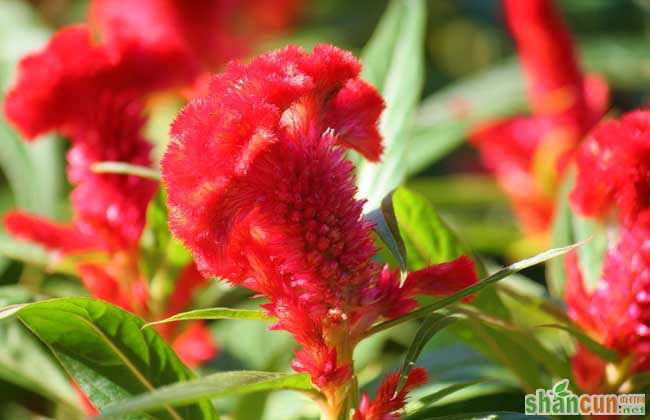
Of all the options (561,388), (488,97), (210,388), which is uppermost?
(488,97)

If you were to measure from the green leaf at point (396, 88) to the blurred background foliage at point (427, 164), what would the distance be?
0.90 ft

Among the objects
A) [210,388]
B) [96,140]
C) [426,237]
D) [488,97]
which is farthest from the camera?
[488,97]

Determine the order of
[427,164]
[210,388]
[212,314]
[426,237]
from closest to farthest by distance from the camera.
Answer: [210,388], [212,314], [426,237], [427,164]

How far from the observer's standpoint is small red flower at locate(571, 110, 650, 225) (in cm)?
108

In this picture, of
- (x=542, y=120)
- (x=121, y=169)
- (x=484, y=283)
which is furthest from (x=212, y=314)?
(x=542, y=120)

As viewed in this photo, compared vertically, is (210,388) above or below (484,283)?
below

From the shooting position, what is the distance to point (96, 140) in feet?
4.46

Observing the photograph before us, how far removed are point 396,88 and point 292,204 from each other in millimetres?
574

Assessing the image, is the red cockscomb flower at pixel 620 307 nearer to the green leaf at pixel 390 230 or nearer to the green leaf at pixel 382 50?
the green leaf at pixel 390 230

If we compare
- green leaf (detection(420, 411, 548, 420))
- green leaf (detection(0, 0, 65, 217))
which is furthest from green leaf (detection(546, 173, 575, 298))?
green leaf (detection(0, 0, 65, 217))

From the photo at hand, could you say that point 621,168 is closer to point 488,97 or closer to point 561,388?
point 561,388

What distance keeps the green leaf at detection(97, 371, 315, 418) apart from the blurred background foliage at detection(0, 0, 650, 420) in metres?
0.38

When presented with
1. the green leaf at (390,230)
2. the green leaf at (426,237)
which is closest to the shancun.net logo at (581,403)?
the green leaf at (426,237)

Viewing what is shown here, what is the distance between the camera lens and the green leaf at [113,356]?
1.00m
